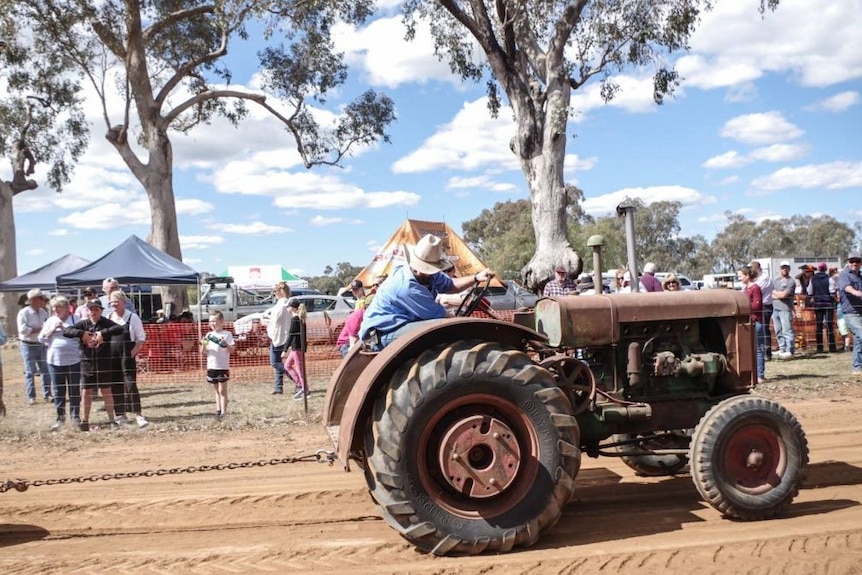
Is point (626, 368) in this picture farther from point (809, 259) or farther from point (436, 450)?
point (809, 259)

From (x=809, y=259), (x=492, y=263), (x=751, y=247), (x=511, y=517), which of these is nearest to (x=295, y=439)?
(x=511, y=517)

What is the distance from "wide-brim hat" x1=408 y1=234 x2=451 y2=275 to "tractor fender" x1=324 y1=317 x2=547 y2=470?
0.45 meters

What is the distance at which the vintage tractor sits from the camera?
387 cm

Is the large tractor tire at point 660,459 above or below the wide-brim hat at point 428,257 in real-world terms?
below

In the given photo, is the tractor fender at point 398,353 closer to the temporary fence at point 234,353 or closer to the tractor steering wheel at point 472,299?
the tractor steering wheel at point 472,299

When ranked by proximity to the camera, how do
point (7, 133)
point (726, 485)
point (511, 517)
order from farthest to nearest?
point (7, 133) < point (726, 485) < point (511, 517)

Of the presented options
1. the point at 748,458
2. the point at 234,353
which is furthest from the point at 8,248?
the point at 748,458

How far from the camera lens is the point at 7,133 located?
27.1 metres

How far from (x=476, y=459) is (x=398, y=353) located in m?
0.73

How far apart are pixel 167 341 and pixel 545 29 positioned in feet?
33.0

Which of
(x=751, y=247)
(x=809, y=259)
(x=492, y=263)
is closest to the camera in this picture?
(x=809, y=259)

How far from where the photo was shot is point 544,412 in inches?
157

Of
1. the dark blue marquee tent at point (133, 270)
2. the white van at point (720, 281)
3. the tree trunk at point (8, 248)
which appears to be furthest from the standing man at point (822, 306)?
the tree trunk at point (8, 248)

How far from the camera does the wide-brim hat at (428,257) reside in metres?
4.44
